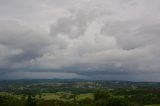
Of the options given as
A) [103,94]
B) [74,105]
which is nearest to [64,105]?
[74,105]

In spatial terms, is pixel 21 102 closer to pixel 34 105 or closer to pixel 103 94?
pixel 34 105

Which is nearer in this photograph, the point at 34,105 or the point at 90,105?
the point at 34,105

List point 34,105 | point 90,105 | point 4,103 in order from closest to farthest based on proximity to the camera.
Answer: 1. point 34,105
2. point 4,103
3. point 90,105

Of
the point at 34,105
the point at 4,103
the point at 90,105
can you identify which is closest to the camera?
the point at 34,105

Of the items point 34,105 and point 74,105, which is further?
point 74,105

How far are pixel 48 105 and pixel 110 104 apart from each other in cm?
4704

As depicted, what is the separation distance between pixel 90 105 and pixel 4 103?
4986cm

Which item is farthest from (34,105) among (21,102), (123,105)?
(123,105)

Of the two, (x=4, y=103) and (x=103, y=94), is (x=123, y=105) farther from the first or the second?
(x=4, y=103)

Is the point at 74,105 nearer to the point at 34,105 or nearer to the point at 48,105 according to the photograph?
the point at 48,105

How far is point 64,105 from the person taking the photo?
196m

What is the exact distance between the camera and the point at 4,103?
17812 centimetres

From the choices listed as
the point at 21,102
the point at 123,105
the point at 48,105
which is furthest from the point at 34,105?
the point at 123,105

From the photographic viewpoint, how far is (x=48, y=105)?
198750 mm
